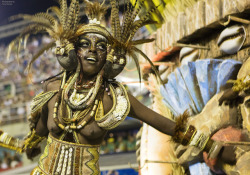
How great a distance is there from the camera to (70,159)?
134cm

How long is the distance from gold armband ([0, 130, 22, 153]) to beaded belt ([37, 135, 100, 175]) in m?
0.25

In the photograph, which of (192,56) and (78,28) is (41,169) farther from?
(192,56)

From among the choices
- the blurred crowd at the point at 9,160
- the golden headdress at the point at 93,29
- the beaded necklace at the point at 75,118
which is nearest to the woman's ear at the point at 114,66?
the golden headdress at the point at 93,29

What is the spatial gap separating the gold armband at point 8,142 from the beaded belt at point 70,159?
9.7 inches

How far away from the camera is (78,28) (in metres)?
1.43

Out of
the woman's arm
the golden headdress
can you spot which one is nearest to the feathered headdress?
the golden headdress

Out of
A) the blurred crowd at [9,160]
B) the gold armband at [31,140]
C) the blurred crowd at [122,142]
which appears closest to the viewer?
the gold armband at [31,140]

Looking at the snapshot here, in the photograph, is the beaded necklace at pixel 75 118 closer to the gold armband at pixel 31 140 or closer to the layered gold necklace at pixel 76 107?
the layered gold necklace at pixel 76 107

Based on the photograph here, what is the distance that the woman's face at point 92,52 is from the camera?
139 centimetres

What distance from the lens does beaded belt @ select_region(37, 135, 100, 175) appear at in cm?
134

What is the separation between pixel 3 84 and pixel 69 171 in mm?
6639

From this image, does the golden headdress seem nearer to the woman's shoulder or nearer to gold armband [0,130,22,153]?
the woman's shoulder

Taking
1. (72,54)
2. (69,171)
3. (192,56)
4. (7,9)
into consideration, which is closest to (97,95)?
(72,54)

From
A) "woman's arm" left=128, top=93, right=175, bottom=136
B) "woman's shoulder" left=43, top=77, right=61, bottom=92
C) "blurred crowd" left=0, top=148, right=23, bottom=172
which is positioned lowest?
"blurred crowd" left=0, top=148, right=23, bottom=172
